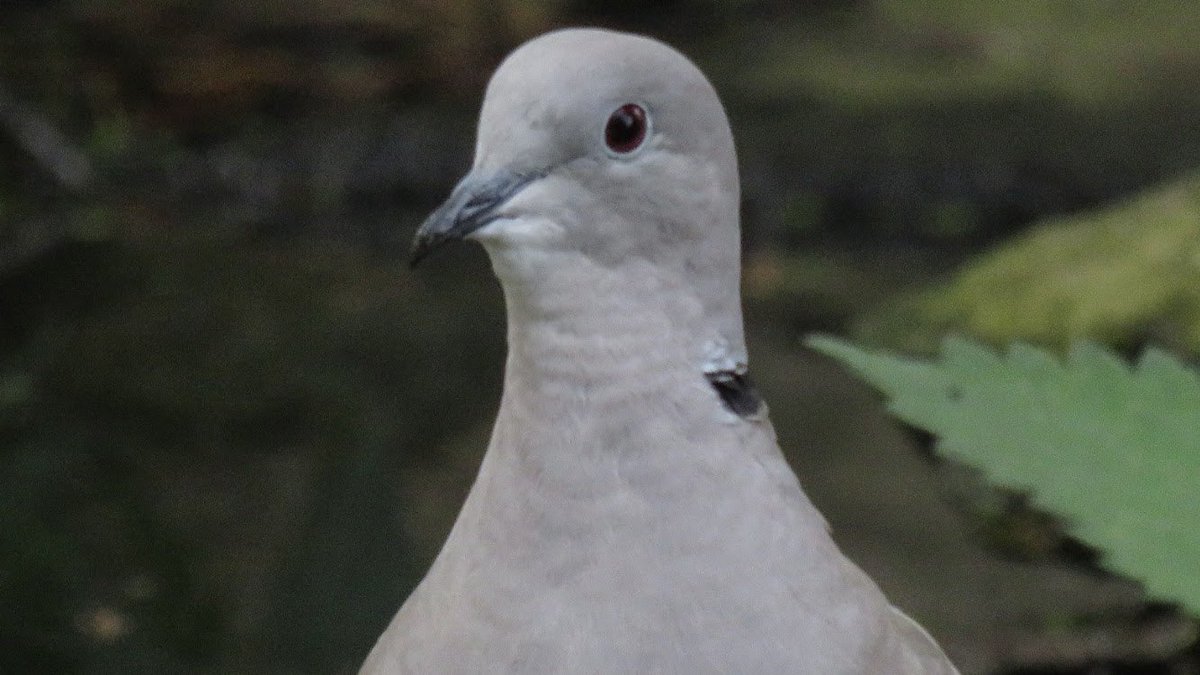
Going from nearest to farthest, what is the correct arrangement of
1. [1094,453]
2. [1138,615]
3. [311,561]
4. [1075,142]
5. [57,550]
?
[1094,453], [311,561], [1138,615], [57,550], [1075,142]

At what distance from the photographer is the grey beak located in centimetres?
134

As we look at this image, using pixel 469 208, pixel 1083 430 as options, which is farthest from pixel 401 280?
pixel 469 208

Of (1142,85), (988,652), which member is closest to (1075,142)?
(1142,85)

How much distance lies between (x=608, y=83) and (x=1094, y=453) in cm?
54

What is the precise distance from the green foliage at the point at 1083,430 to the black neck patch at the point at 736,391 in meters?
0.13

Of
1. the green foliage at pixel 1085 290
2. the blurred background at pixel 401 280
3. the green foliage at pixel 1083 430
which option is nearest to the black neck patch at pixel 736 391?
the green foliage at pixel 1083 430

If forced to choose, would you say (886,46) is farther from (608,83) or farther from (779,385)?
(608,83)

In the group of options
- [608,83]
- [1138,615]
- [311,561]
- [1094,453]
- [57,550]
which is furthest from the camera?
[57,550]

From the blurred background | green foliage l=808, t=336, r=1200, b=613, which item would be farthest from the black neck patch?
the blurred background

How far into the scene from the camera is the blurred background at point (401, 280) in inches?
129

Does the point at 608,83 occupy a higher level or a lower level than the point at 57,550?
higher

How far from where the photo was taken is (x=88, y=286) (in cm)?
505

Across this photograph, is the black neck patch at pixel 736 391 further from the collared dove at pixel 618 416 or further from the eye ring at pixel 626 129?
the eye ring at pixel 626 129

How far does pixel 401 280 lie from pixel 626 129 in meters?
3.86
